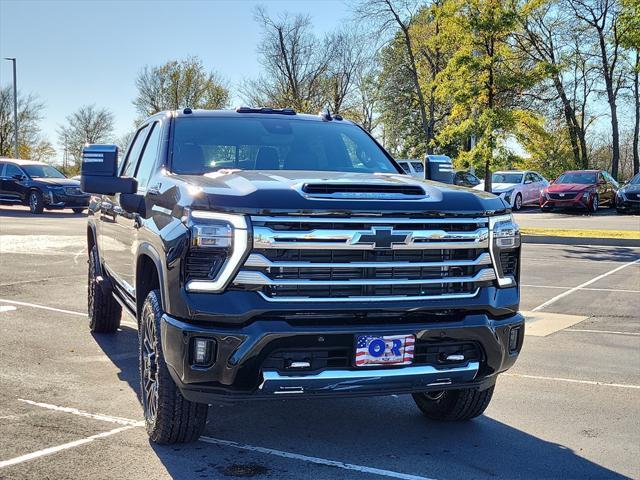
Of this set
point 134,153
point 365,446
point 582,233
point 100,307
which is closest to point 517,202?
point 582,233

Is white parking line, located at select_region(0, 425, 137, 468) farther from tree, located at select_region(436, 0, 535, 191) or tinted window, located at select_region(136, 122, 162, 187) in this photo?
tree, located at select_region(436, 0, 535, 191)

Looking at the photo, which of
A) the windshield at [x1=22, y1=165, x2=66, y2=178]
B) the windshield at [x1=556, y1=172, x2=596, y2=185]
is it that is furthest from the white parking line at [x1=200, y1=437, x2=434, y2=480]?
the windshield at [x1=556, y1=172, x2=596, y2=185]

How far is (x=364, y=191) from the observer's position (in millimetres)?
3955

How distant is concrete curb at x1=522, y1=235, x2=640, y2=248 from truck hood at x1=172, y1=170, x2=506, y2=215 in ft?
45.5

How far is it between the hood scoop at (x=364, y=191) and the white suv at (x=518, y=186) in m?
24.9

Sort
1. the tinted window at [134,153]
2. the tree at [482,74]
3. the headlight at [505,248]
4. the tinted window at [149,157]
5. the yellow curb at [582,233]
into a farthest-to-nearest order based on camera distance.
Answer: the tree at [482,74], the yellow curb at [582,233], the tinted window at [134,153], the tinted window at [149,157], the headlight at [505,248]

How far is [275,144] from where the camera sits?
526 centimetres

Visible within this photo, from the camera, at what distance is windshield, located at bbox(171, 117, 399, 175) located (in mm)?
4992

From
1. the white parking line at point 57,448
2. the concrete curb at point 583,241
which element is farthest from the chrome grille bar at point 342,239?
the concrete curb at point 583,241

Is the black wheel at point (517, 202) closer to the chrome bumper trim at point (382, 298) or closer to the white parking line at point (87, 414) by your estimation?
the white parking line at point (87, 414)

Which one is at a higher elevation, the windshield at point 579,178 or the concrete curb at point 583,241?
the windshield at point 579,178

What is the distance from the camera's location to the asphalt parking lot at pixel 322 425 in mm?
4012

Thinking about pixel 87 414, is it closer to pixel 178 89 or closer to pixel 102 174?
pixel 102 174

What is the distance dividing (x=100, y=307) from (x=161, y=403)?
3344 millimetres
